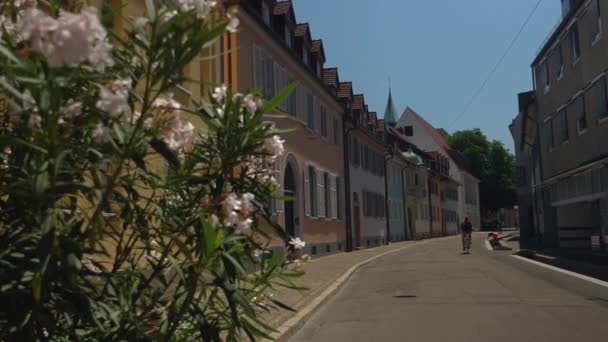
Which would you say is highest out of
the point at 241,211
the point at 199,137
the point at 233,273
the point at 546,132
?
the point at 546,132

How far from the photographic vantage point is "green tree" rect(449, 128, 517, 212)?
85562 millimetres

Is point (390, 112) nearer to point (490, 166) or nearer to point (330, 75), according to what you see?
point (490, 166)

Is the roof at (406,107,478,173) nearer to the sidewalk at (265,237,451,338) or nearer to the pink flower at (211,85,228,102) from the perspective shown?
the sidewalk at (265,237,451,338)

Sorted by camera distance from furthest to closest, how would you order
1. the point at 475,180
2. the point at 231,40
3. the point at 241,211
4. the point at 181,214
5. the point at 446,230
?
the point at 475,180 → the point at 446,230 → the point at 231,40 → the point at 181,214 → the point at 241,211

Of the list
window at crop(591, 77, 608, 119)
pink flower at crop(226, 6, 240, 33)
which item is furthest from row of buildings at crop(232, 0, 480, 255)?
window at crop(591, 77, 608, 119)

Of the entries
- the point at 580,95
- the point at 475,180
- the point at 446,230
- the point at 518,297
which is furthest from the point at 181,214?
the point at 475,180

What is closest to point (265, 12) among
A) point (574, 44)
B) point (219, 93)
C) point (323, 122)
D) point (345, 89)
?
point (323, 122)

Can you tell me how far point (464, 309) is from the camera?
11203 mm

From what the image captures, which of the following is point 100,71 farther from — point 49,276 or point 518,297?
point 518,297

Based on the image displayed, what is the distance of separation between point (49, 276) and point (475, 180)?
8766cm

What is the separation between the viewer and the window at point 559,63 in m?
28.5

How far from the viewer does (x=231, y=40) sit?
649 inches

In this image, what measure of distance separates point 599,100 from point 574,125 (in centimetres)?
398

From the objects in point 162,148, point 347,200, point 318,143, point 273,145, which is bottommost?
point 162,148
